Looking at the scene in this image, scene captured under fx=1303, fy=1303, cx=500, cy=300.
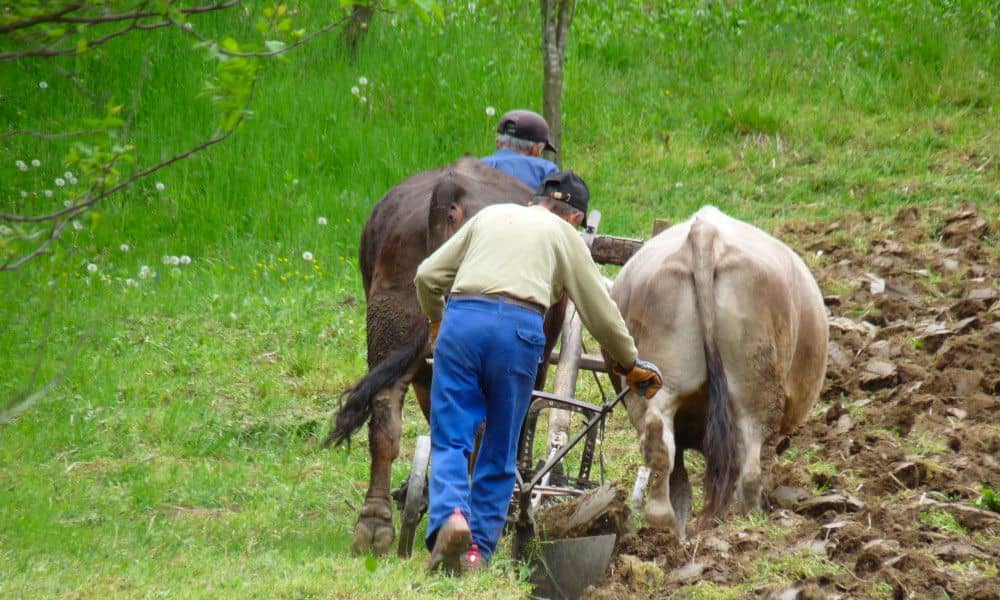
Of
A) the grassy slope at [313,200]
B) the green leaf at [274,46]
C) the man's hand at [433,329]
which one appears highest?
the green leaf at [274,46]

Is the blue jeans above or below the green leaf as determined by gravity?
below

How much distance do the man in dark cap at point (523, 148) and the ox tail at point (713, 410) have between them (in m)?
1.58

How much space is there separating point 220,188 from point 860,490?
843 centimetres

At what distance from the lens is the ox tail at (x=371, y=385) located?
6.45 m

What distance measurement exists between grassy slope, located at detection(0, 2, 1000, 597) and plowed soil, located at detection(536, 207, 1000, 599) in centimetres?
95

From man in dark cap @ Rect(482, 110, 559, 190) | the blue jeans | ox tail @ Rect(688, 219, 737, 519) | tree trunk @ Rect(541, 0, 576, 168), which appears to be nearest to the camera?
the blue jeans

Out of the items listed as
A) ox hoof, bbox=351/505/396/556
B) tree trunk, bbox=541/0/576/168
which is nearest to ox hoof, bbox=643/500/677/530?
ox hoof, bbox=351/505/396/556

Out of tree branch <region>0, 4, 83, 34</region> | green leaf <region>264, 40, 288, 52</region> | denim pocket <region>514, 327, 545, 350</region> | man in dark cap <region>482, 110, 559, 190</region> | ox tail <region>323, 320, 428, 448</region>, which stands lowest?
ox tail <region>323, 320, 428, 448</region>

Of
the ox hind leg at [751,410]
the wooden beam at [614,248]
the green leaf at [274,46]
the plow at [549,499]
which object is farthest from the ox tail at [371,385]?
the green leaf at [274,46]

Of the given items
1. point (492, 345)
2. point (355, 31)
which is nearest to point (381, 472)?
point (492, 345)

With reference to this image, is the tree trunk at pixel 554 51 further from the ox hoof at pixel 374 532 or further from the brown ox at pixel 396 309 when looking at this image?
the ox hoof at pixel 374 532

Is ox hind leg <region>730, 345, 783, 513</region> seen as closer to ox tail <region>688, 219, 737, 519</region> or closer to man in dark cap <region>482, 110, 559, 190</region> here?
ox tail <region>688, 219, 737, 519</region>

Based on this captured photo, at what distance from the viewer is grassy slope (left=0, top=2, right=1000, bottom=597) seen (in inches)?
280

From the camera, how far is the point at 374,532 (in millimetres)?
6523
